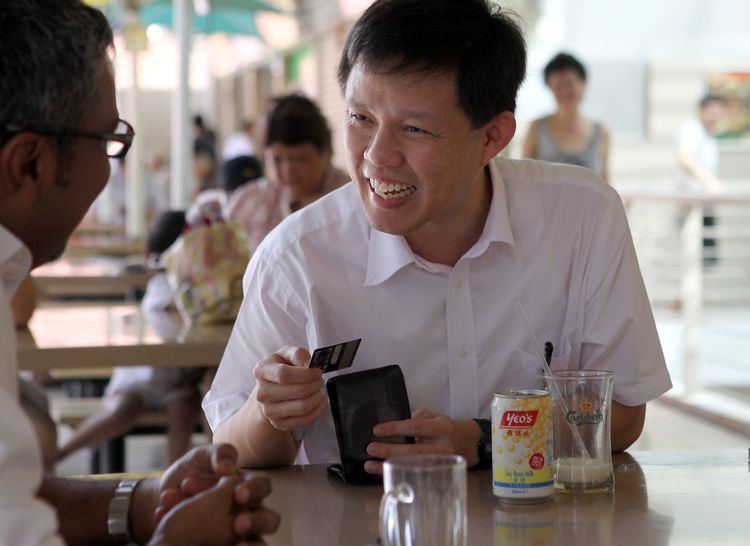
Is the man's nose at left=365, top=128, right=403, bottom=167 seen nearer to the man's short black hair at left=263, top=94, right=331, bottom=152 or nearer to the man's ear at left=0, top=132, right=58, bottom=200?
the man's ear at left=0, top=132, right=58, bottom=200

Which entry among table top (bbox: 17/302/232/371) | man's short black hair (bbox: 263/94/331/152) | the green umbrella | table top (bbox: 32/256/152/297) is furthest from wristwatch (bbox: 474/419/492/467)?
the green umbrella

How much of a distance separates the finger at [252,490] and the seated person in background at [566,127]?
506cm

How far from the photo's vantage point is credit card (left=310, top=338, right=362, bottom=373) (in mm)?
1542

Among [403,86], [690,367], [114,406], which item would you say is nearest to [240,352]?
[403,86]

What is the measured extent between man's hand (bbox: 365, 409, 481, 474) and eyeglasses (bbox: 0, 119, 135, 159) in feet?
1.66

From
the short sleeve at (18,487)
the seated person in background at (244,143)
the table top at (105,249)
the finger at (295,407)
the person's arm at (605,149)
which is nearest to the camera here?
the short sleeve at (18,487)

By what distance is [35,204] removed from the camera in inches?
46.8

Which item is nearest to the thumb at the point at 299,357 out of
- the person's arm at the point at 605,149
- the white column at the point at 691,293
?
the white column at the point at 691,293

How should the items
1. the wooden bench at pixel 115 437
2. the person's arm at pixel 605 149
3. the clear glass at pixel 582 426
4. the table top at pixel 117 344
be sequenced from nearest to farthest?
the clear glass at pixel 582 426, the table top at pixel 117 344, the wooden bench at pixel 115 437, the person's arm at pixel 605 149

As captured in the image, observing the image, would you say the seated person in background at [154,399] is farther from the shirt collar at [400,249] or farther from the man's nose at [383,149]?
the man's nose at [383,149]

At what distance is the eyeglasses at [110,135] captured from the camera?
3.74 feet

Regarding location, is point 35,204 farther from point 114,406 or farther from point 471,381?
point 114,406

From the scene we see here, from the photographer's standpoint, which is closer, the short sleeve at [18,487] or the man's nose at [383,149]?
the short sleeve at [18,487]

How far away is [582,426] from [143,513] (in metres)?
0.57
